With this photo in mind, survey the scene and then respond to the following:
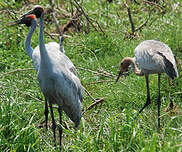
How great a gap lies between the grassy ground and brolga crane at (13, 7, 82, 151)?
316 millimetres

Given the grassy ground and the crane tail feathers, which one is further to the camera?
the crane tail feathers

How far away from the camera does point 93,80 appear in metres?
6.71

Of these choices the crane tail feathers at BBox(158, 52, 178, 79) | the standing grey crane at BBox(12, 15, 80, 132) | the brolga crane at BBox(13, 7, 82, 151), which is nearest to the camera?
the brolga crane at BBox(13, 7, 82, 151)

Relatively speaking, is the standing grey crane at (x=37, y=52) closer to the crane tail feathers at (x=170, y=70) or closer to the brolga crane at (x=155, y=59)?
the brolga crane at (x=155, y=59)

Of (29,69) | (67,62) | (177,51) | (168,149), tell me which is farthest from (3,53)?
(168,149)

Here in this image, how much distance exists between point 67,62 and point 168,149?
7.07 ft

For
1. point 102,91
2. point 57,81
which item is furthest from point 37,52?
point 102,91

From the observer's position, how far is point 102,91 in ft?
20.2

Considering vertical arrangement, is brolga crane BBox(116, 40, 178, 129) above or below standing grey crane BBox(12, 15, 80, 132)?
below

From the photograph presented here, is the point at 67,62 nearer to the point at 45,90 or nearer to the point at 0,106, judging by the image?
the point at 45,90

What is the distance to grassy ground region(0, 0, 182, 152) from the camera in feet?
12.6

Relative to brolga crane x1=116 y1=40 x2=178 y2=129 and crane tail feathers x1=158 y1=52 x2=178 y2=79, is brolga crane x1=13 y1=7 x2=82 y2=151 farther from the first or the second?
crane tail feathers x1=158 y1=52 x2=178 y2=79

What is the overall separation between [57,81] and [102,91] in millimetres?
1821

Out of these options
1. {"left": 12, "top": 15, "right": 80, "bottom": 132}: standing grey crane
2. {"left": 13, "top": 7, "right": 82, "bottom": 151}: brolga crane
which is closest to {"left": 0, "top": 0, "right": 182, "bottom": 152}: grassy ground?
{"left": 13, "top": 7, "right": 82, "bottom": 151}: brolga crane
